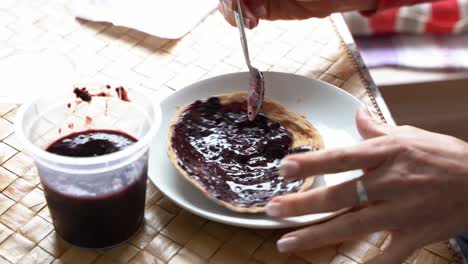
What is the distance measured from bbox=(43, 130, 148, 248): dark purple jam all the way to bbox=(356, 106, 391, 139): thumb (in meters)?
0.32

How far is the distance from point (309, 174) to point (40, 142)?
35 centimetres

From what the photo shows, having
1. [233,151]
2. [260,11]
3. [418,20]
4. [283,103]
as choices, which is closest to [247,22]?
[260,11]

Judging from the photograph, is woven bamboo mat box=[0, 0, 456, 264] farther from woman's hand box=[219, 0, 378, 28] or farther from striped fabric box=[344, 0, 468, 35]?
striped fabric box=[344, 0, 468, 35]

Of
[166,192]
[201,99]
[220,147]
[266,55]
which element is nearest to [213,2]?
[266,55]

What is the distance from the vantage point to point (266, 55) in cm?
122

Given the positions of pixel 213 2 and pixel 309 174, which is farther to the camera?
pixel 213 2

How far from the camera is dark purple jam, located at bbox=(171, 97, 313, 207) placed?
0.85 metres

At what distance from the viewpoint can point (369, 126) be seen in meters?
0.88

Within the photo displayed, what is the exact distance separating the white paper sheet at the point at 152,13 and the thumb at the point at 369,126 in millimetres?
499

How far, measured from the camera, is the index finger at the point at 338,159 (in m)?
0.76

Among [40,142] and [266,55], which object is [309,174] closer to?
[40,142]

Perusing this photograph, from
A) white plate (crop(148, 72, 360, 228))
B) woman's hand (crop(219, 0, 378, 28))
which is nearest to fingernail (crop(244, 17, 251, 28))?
woman's hand (crop(219, 0, 378, 28))

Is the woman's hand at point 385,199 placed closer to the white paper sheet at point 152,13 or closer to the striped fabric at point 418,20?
the white paper sheet at point 152,13

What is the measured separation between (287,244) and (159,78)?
50 centimetres
